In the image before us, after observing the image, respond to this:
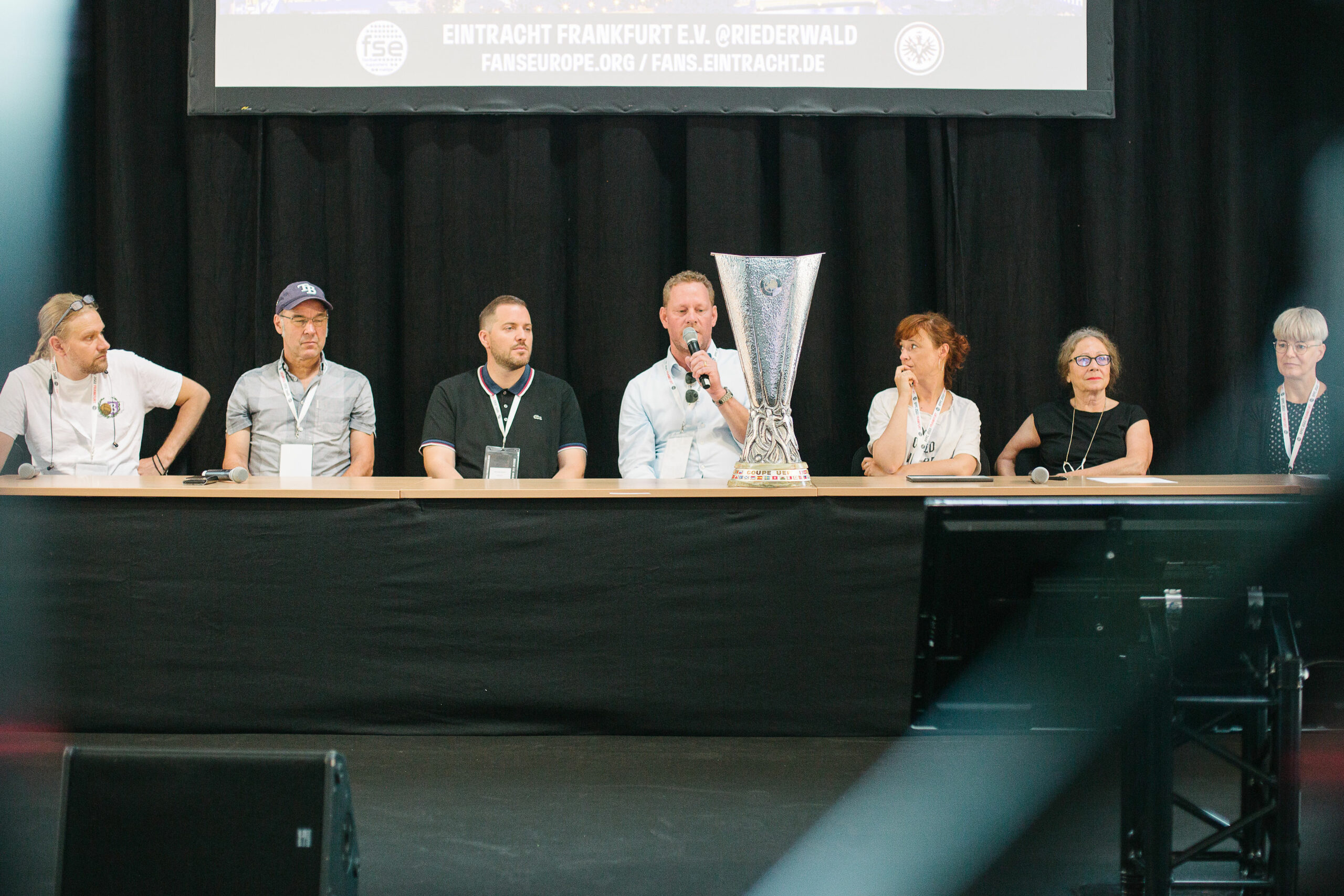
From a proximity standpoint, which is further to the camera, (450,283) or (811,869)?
(450,283)

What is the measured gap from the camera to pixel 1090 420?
10.9ft

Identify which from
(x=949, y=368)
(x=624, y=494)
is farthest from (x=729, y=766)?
(x=949, y=368)

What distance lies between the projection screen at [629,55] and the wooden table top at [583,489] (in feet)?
5.45

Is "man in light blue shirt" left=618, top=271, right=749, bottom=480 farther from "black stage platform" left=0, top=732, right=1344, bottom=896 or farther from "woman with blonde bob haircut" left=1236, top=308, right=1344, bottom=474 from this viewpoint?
"woman with blonde bob haircut" left=1236, top=308, right=1344, bottom=474

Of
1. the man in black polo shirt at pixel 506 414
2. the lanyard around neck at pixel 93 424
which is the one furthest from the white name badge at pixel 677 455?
the lanyard around neck at pixel 93 424

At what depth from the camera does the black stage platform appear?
1.83 metres

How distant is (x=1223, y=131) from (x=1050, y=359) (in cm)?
104

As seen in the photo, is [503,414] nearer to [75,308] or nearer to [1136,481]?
[75,308]

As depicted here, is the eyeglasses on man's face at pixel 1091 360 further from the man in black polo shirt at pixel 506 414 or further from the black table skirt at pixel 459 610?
the man in black polo shirt at pixel 506 414

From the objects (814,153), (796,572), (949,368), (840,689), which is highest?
(814,153)

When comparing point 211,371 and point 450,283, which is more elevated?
point 450,283

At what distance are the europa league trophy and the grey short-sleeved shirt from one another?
161cm

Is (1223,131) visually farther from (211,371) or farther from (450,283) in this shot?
(211,371)

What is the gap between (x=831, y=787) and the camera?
222 cm
